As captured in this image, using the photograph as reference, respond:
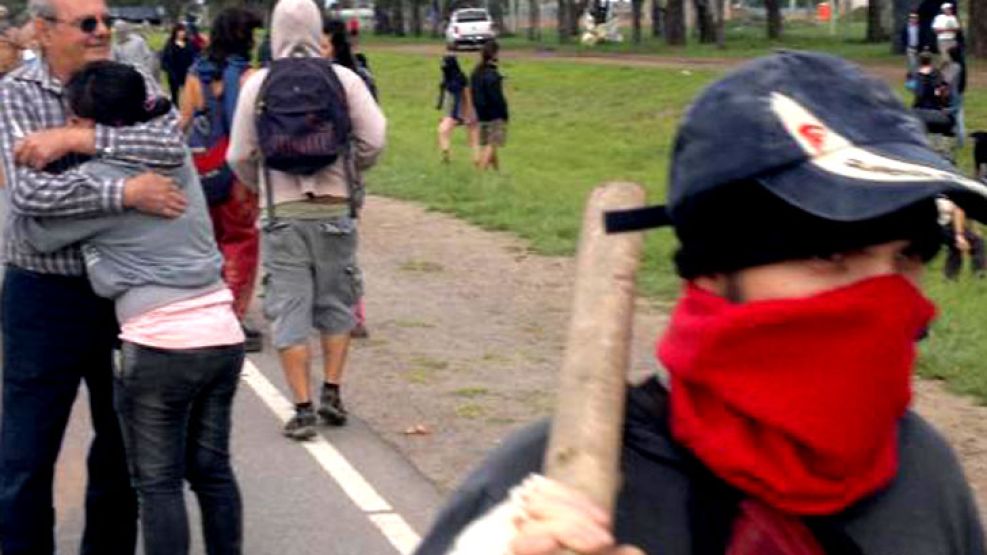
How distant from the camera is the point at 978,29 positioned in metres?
40.6

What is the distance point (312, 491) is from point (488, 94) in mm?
15457

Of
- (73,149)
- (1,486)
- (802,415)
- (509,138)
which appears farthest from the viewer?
(509,138)

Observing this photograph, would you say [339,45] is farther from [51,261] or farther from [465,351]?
[51,261]

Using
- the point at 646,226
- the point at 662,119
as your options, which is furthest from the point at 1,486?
the point at 662,119

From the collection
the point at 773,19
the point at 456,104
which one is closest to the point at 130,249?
the point at 456,104

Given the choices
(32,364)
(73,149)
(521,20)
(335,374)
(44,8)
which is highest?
(44,8)

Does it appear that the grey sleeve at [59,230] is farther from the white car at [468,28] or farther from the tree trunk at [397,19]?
the tree trunk at [397,19]

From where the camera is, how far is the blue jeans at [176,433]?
5.58m

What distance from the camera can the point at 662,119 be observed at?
115 ft

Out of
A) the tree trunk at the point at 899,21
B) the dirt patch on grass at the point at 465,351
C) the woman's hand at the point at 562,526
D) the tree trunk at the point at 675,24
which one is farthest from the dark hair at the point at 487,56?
→ the tree trunk at the point at 675,24

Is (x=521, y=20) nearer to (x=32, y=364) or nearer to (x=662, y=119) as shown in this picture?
(x=662, y=119)

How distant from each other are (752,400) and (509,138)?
103 ft

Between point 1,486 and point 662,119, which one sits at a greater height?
point 1,486

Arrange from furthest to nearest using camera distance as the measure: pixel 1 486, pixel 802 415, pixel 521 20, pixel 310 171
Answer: pixel 521 20 < pixel 310 171 < pixel 1 486 < pixel 802 415
